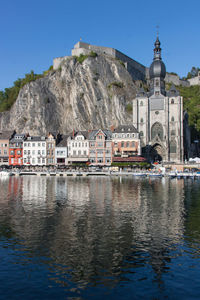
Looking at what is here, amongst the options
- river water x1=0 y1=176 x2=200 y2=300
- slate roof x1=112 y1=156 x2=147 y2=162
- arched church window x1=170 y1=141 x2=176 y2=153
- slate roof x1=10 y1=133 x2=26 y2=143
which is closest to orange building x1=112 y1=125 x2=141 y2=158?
slate roof x1=112 y1=156 x2=147 y2=162

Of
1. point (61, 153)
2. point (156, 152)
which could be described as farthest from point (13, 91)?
point (156, 152)

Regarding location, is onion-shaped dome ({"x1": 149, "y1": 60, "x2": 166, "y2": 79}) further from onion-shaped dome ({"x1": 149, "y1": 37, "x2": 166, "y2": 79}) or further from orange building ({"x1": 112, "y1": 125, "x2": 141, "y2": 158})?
orange building ({"x1": 112, "y1": 125, "x2": 141, "y2": 158})

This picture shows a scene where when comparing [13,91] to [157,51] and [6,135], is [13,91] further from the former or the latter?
Result: [157,51]

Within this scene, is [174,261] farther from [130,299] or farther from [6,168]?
[6,168]

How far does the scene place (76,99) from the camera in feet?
379

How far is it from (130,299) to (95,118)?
331 feet

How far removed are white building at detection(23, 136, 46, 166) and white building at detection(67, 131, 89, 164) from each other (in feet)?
27.2

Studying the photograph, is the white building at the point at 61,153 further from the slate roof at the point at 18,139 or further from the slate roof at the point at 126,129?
the slate roof at the point at 126,129

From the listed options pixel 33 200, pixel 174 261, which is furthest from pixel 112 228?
pixel 33 200

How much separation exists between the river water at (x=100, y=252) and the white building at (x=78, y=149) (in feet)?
184

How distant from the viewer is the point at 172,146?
95250 millimetres

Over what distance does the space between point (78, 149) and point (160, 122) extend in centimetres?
2703

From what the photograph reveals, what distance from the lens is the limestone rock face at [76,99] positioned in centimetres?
11206

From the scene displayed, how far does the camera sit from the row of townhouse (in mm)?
87375
